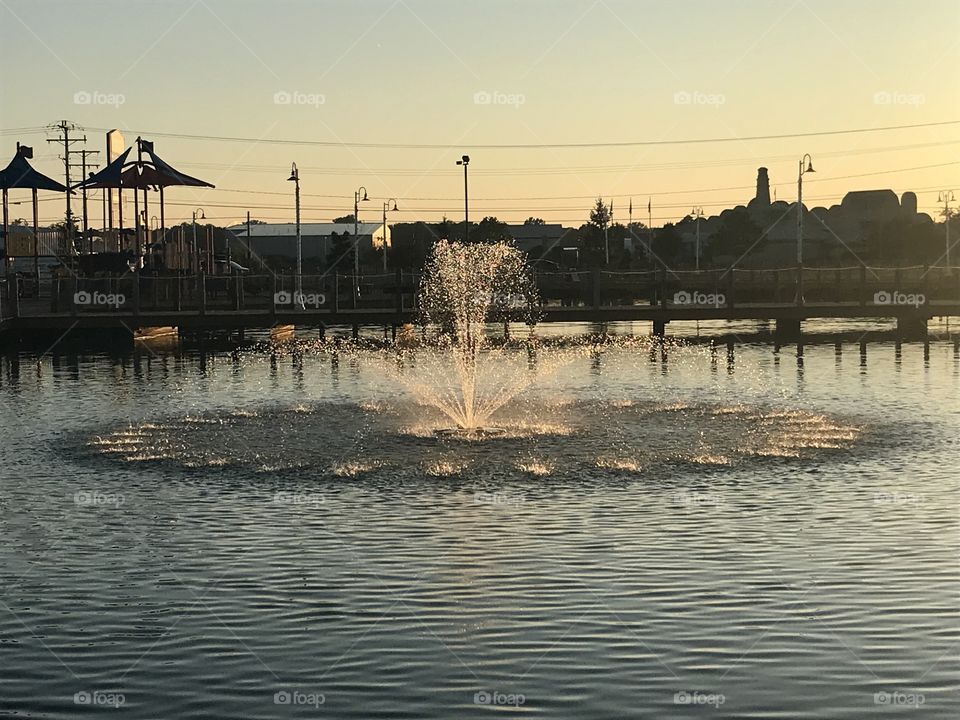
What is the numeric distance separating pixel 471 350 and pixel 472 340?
3.55m

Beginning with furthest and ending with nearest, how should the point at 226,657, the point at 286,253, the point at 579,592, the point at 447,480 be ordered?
the point at 286,253
the point at 447,480
the point at 579,592
the point at 226,657

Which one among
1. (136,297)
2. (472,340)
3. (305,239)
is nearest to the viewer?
(136,297)

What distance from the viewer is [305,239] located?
171 meters

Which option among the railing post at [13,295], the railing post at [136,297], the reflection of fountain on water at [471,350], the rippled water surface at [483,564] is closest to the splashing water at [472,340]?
the reflection of fountain on water at [471,350]

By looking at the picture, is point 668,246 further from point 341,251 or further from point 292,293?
point 292,293

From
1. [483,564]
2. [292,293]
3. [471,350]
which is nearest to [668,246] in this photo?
[292,293]

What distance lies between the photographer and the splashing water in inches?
1111

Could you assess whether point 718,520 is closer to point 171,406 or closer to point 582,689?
point 582,689

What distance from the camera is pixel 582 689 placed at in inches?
374

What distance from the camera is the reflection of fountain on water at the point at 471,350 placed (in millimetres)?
27578

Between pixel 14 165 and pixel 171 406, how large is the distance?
26.7m

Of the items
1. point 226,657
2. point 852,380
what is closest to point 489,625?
point 226,657

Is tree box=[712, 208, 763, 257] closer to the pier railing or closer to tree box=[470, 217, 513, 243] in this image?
tree box=[470, 217, 513, 243]

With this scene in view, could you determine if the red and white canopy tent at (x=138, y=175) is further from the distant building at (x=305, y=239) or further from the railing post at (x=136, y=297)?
the distant building at (x=305, y=239)
